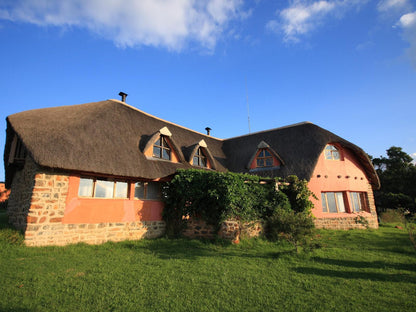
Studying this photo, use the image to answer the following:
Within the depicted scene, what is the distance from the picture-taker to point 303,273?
18.2 feet

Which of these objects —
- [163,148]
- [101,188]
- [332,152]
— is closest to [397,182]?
[332,152]

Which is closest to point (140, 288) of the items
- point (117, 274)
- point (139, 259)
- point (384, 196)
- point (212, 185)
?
point (117, 274)

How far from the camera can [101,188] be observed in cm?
901

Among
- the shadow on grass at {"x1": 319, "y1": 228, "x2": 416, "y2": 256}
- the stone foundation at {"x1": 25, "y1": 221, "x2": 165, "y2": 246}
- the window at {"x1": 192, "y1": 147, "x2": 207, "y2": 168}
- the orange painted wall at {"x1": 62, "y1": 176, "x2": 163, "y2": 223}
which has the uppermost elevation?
the window at {"x1": 192, "y1": 147, "x2": 207, "y2": 168}

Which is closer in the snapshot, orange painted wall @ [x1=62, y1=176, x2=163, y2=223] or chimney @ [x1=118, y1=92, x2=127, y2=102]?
orange painted wall @ [x1=62, y1=176, x2=163, y2=223]

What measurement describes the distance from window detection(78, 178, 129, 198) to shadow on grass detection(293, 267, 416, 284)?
7.45m

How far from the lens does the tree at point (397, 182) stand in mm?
20156

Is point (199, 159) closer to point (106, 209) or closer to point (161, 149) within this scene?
point (161, 149)

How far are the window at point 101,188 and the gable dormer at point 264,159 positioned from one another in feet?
29.8

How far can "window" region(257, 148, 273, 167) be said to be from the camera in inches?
595

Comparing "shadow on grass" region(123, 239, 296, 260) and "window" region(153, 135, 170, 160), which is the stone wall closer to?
"shadow on grass" region(123, 239, 296, 260)

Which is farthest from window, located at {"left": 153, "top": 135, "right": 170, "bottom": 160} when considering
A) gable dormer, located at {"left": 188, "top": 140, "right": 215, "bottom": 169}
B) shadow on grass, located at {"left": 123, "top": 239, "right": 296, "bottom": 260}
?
shadow on grass, located at {"left": 123, "top": 239, "right": 296, "bottom": 260}

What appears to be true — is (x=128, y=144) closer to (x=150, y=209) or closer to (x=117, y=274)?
(x=150, y=209)

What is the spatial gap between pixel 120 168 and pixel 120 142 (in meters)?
1.69
